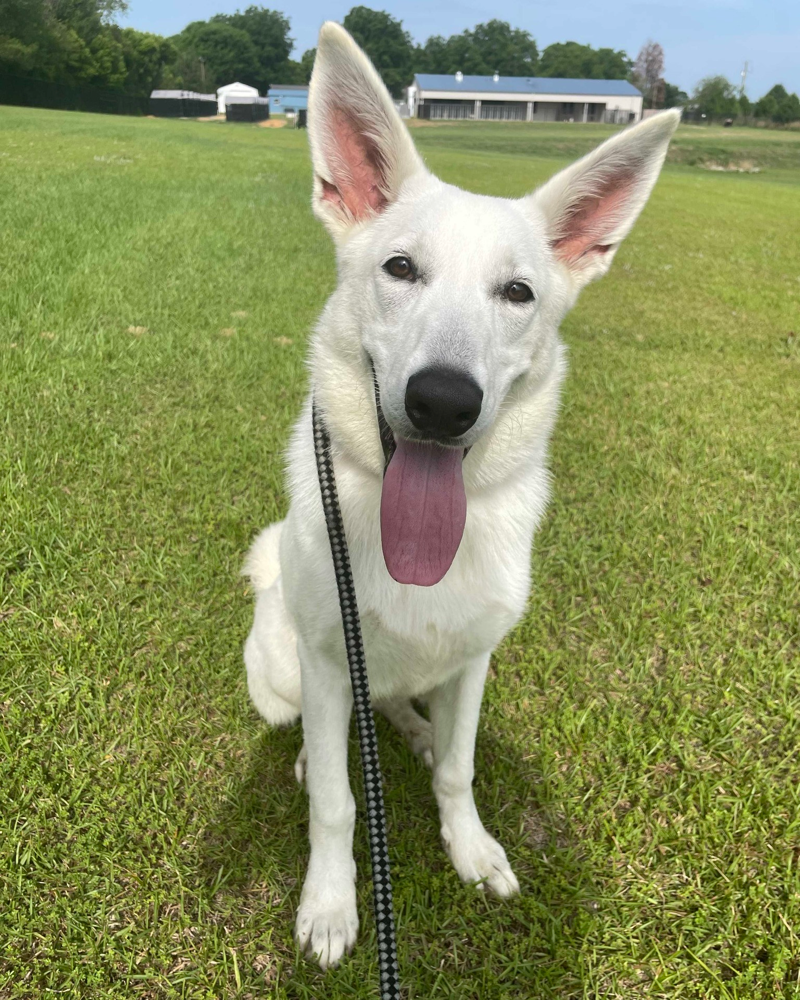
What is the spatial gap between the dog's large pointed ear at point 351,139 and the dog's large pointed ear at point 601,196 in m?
0.45

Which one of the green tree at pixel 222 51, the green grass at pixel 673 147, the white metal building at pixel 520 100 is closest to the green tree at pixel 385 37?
the green tree at pixel 222 51

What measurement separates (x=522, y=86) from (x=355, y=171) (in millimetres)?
96896

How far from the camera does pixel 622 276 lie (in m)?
9.75

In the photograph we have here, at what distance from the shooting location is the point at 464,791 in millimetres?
2074

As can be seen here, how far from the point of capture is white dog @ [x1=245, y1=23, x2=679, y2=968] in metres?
1.69

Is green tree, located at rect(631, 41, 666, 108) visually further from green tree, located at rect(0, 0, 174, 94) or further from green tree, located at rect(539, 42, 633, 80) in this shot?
green tree, located at rect(0, 0, 174, 94)

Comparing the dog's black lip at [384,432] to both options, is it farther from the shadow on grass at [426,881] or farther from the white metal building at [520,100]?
the white metal building at [520,100]

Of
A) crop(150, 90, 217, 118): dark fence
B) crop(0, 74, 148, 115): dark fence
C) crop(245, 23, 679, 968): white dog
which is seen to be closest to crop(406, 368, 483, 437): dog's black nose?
crop(245, 23, 679, 968): white dog

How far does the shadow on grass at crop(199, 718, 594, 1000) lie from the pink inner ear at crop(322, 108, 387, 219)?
1.81m

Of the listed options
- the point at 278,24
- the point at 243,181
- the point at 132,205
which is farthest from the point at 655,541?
the point at 278,24

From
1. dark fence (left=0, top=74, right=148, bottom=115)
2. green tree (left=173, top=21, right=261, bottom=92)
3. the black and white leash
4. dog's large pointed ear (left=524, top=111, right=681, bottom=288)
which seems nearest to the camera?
the black and white leash

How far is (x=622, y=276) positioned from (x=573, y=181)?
8.53m

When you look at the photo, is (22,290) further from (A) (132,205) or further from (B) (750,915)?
(B) (750,915)

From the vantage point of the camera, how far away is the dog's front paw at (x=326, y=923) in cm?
180
